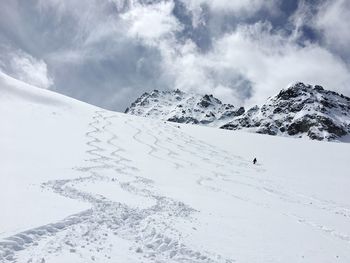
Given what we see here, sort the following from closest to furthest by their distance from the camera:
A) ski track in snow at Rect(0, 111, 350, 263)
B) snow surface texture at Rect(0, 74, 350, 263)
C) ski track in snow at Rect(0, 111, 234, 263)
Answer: ski track in snow at Rect(0, 111, 234, 263)
ski track in snow at Rect(0, 111, 350, 263)
snow surface texture at Rect(0, 74, 350, 263)

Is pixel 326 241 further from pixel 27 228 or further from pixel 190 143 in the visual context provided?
pixel 190 143

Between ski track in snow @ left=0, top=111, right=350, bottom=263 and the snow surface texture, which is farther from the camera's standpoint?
the snow surface texture

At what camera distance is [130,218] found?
1369 centimetres

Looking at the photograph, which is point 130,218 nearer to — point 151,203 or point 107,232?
point 107,232

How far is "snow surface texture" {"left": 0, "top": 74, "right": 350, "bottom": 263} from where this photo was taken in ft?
35.9

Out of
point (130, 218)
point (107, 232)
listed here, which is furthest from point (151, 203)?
point (107, 232)

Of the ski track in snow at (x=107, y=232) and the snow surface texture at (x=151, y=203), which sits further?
the snow surface texture at (x=151, y=203)

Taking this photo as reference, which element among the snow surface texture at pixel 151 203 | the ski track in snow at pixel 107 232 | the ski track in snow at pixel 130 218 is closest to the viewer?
the ski track in snow at pixel 107 232

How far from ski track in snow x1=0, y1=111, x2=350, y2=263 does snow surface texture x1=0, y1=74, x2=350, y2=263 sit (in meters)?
0.05

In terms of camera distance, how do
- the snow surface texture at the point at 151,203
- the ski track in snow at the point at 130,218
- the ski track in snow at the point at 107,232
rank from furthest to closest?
1. the snow surface texture at the point at 151,203
2. the ski track in snow at the point at 130,218
3. the ski track in snow at the point at 107,232

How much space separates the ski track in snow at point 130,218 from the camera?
33.5 feet

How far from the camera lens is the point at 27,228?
35.3 ft

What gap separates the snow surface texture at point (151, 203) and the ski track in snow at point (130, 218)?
5 cm

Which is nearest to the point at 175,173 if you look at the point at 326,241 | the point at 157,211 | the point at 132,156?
the point at 132,156
